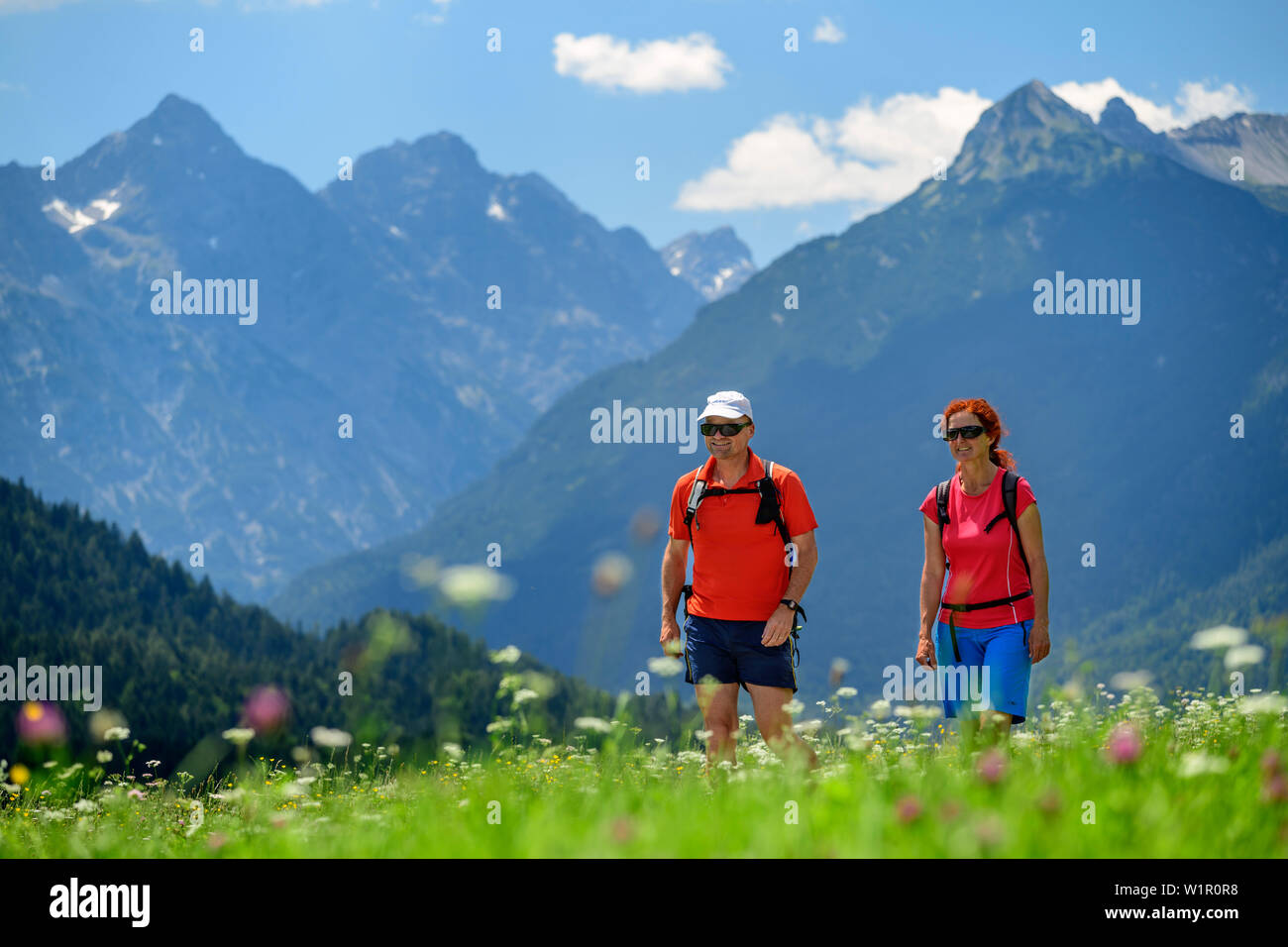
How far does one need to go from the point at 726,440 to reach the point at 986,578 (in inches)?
69.2

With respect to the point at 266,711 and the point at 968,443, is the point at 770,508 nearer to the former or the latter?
the point at 968,443

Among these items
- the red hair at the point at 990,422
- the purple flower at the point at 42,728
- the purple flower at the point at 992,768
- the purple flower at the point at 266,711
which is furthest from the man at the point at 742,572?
the purple flower at the point at 42,728

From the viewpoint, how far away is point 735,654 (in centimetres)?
707

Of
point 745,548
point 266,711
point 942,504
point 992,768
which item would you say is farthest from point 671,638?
point 992,768

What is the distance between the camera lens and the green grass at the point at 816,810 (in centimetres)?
330

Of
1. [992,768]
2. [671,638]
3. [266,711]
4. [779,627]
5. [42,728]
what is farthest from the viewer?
[671,638]

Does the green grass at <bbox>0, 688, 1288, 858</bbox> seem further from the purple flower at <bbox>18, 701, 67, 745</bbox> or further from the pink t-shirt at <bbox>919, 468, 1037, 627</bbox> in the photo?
the pink t-shirt at <bbox>919, 468, 1037, 627</bbox>

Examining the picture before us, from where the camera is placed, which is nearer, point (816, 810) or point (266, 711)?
point (816, 810)

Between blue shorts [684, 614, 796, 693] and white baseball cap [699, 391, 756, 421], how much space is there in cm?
125

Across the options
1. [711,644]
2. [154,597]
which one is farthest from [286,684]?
[711,644]

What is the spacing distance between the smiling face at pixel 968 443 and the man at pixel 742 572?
0.98 metres

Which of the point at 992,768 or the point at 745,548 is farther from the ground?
the point at 745,548

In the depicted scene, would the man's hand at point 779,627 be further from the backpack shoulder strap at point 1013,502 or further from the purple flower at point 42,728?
the purple flower at point 42,728

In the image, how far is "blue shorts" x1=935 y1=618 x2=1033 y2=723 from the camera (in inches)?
265
